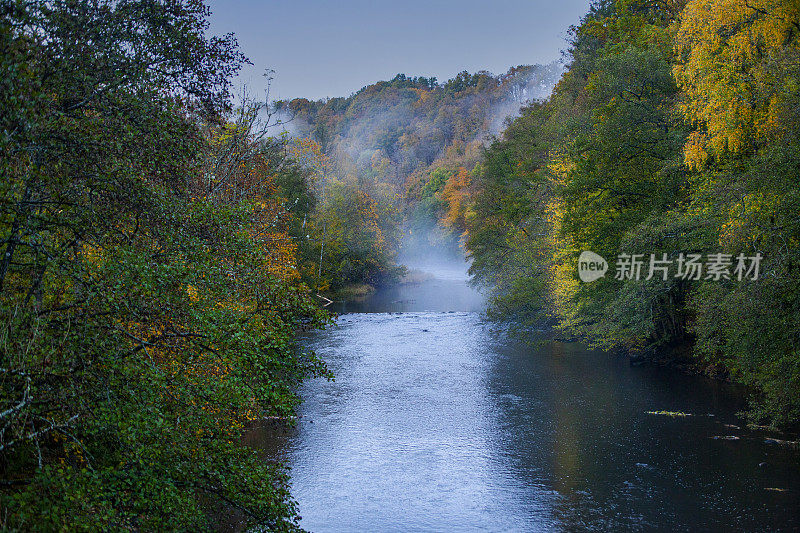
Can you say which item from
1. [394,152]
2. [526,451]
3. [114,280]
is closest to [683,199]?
[526,451]

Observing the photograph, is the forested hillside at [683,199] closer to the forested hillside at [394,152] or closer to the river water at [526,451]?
the river water at [526,451]

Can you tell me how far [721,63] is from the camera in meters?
15.5

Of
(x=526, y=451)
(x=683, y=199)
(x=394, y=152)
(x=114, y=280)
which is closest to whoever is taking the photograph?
(x=114, y=280)

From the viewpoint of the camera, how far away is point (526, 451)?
593 inches

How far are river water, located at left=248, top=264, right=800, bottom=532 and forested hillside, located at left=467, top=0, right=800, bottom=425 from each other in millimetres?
1700

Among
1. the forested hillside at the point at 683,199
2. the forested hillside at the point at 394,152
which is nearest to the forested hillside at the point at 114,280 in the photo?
the forested hillside at the point at 683,199

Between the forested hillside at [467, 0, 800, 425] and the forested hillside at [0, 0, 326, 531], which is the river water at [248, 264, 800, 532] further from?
the forested hillside at [0, 0, 326, 531]

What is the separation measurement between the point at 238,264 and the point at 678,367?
18739 mm

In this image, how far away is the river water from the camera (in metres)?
11.6

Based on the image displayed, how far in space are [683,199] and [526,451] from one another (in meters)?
10.5

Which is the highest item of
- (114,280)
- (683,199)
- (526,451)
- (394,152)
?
(394,152)

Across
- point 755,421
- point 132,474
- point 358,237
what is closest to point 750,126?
point 755,421

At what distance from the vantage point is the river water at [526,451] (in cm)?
1164

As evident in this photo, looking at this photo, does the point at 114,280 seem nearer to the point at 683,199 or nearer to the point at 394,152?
the point at 683,199
